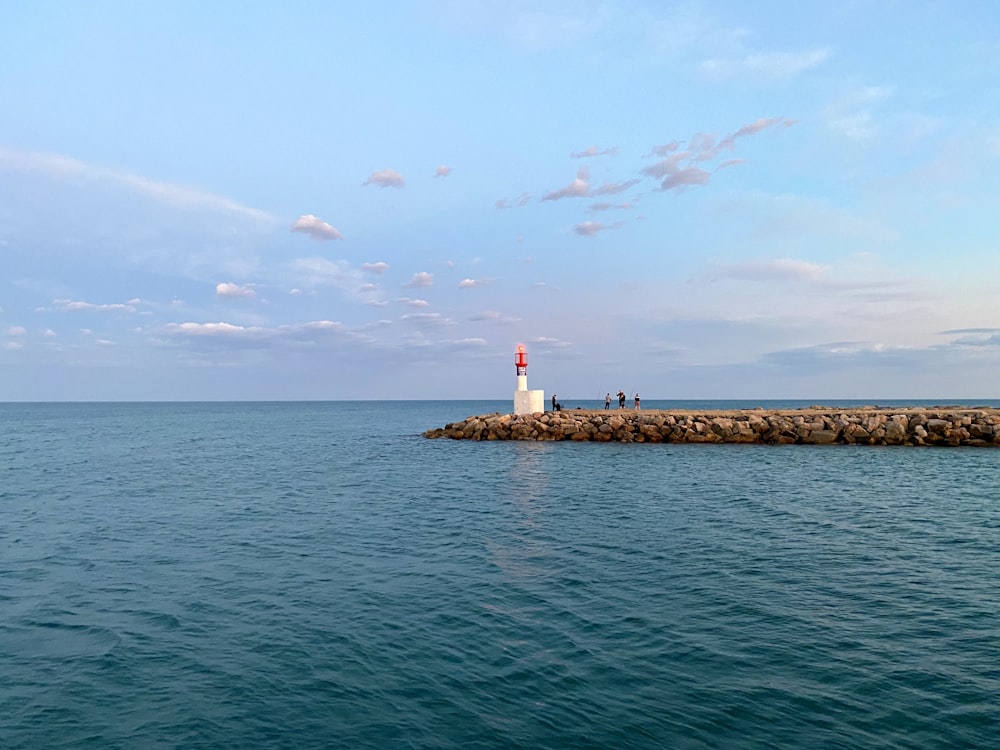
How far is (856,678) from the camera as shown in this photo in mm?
8852

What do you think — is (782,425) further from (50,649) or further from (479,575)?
(50,649)

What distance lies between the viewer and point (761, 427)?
1781 inches

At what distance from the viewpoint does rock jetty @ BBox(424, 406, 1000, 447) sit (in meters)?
41.4

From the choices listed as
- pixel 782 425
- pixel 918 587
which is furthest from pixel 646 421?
pixel 918 587

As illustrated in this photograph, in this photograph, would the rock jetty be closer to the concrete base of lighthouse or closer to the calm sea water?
the concrete base of lighthouse

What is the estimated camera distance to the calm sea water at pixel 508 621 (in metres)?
7.90

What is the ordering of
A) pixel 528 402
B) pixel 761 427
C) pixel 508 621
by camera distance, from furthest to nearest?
pixel 528 402
pixel 761 427
pixel 508 621

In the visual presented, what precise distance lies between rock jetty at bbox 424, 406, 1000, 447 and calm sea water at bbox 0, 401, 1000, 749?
18.5 m

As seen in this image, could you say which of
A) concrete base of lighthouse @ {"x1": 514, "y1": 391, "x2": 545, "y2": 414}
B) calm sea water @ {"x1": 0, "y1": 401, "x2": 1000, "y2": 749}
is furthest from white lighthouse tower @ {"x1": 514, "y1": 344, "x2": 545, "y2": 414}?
calm sea water @ {"x1": 0, "y1": 401, "x2": 1000, "y2": 749}

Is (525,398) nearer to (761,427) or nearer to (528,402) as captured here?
(528,402)

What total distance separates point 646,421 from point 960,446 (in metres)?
19.6

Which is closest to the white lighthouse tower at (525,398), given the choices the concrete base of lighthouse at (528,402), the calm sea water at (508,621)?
the concrete base of lighthouse at (528,402)

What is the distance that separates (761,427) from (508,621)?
3854 centimetres

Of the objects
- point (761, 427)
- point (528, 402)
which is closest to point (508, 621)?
point (761, 427)
